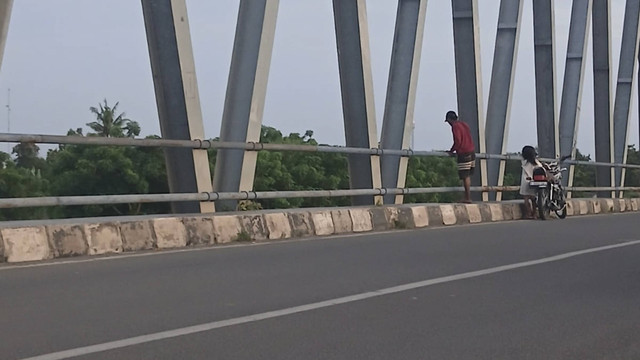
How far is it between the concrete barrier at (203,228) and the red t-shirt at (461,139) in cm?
89

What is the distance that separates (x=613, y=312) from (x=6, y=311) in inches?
149

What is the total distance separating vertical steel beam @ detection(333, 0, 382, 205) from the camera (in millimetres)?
13453

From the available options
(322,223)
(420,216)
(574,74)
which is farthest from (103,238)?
(574,74)

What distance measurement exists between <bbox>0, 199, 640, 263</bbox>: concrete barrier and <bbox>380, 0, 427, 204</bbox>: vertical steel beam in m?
1.12

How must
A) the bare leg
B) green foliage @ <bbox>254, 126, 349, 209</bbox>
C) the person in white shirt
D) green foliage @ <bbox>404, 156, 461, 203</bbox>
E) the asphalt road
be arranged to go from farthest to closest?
green foliage @ <bbox>404, 156, 461, 203</bbox>, green foliage @ <bbox>254, 126, 349, 209</bbox>, the person in white shirt, the bare leg, the asphalt road

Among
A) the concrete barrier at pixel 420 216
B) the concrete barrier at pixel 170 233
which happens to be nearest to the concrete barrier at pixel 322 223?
the concrete barrier at pixel 420 216

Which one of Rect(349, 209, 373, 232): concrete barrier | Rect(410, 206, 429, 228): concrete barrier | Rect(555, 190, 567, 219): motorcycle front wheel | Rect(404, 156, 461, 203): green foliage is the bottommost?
Rect(404, 156, 461, 203): green foliage

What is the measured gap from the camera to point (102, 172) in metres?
27.6

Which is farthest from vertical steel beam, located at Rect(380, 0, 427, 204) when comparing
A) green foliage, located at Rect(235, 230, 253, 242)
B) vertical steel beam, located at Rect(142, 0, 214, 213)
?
vertical steel beam, located at Rect(142, 0, 214, 213)

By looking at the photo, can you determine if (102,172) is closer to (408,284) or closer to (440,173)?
(408,284)

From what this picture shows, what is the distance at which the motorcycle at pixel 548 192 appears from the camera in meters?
16.9

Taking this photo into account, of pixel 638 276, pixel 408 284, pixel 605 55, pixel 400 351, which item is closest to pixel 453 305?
pixel 408 284

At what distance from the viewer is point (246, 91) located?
11422 mm

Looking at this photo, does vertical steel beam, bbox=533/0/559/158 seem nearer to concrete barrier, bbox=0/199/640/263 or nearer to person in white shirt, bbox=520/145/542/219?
person in white shirt, bbox=520/145/542/219
